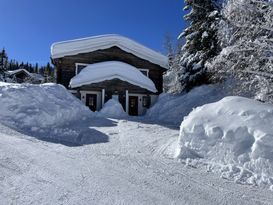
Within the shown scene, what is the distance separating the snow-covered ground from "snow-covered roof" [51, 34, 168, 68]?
12.3 meters

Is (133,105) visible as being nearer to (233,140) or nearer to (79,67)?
Answer: (79,67)

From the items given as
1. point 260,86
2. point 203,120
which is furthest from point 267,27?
point 203,120

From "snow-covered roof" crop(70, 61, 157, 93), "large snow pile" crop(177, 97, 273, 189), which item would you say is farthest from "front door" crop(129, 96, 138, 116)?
"large snow pile" crop(177, 97, 273, 189)

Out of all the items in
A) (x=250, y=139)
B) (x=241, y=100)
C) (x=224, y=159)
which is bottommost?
(x=224, y=159)

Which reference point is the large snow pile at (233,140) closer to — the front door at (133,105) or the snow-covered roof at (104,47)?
the front door at (133,105)

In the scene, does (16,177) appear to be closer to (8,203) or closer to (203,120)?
(8,203)

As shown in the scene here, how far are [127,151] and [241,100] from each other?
12.6 feet

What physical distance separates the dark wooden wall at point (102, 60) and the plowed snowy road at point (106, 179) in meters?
14.9

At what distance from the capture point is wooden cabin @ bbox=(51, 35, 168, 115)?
2370 centimetres

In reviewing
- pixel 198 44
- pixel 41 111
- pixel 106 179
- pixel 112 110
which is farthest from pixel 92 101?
pixel 106 179

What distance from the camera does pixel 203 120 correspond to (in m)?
8.98

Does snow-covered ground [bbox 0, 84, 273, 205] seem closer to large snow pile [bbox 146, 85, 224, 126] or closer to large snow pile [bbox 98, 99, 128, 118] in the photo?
large snow pile [bbox 98, 99, 128, 118]

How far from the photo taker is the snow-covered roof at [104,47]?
24.3 m

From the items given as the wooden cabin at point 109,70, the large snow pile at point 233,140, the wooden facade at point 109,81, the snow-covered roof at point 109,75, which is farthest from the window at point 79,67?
the large snow pile at point 233,140
